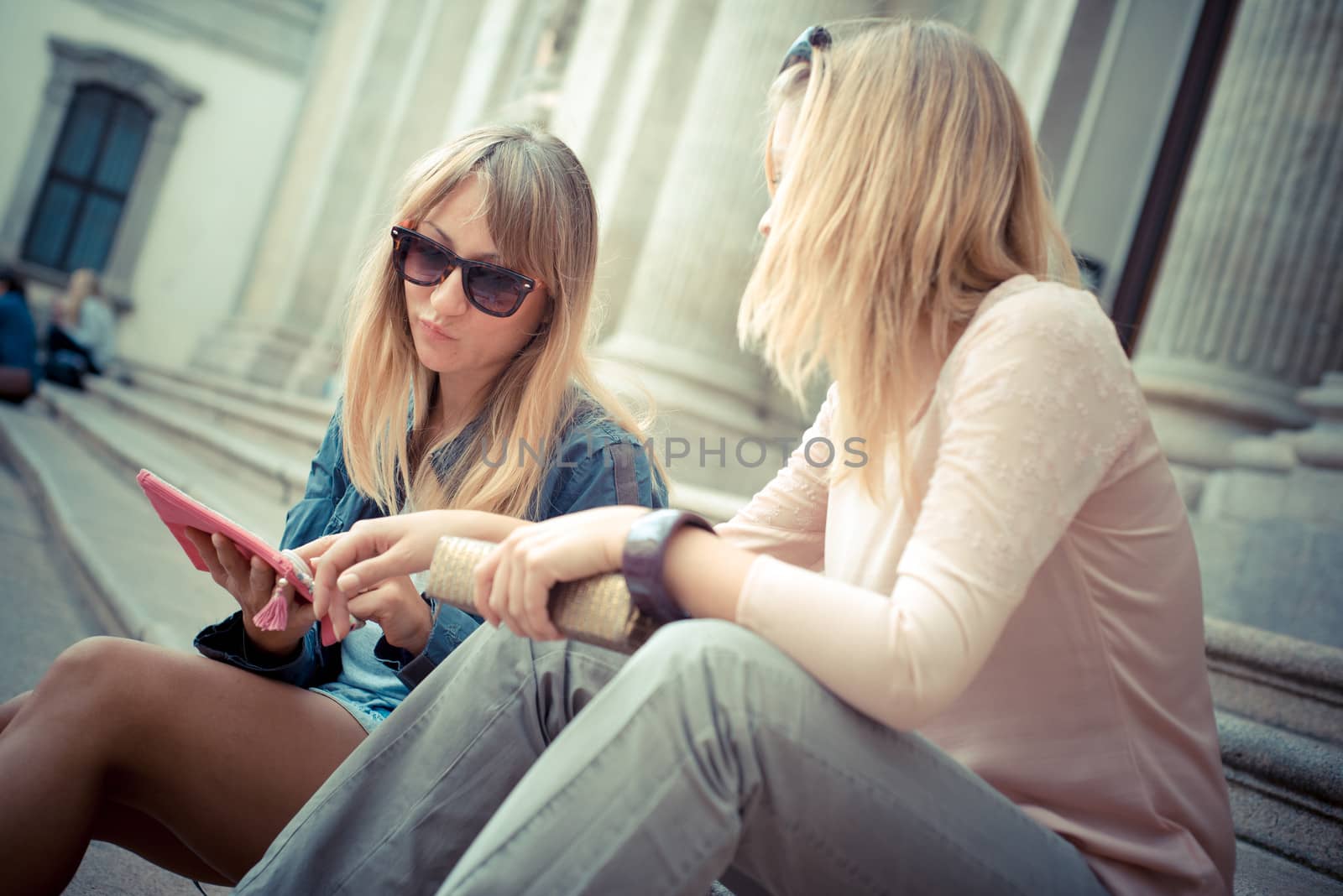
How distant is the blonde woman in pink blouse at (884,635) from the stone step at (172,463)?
257 centimetres

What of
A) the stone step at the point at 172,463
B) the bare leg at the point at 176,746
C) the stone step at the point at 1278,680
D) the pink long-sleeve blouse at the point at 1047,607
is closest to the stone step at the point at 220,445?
the stone step at the point at 172,463

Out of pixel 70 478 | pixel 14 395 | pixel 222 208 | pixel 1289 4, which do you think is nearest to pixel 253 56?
pixel 222 208

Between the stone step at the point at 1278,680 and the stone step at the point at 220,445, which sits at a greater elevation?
the stone step at the point at 1278,680

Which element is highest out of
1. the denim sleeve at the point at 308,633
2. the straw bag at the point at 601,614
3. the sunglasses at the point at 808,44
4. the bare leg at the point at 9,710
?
the sunglasses at the point at 808,44

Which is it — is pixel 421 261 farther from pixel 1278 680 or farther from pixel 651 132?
pixel 651 132

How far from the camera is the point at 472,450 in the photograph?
1.78 meters

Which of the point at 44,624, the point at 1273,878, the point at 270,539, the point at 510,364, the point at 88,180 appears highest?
the point at 88,180

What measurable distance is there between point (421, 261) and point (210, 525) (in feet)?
2.09

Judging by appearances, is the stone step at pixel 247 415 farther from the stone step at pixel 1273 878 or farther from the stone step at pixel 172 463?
the stone step at pixel 1273 878

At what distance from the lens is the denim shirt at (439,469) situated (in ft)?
4.82

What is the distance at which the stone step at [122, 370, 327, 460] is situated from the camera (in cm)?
668

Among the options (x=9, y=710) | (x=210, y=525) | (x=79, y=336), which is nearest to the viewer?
(x=210, y=525)

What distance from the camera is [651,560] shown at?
101cm

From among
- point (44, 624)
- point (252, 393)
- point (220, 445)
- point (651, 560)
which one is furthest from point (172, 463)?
point (651, 560)
